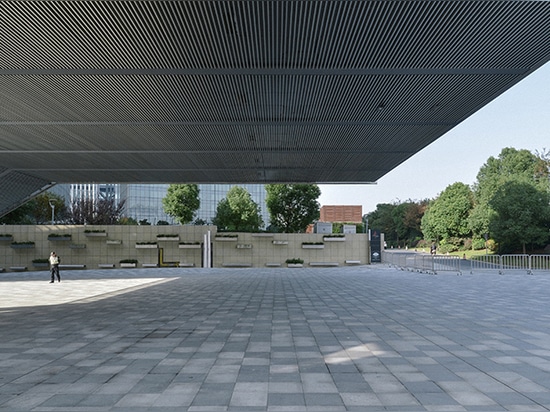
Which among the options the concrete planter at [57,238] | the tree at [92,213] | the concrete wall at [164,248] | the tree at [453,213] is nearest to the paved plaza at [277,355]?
the concrete wall at [164,248]

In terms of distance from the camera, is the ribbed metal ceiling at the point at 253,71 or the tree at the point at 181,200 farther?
the tree at the point at 181,200

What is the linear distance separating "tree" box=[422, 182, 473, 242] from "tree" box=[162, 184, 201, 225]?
3552 cm

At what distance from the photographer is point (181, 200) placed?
5319cm

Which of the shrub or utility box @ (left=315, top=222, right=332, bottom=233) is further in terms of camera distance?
the shrub

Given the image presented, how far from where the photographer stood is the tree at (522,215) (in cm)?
4097

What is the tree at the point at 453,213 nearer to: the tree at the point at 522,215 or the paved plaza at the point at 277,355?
the tree at the point at 522,215

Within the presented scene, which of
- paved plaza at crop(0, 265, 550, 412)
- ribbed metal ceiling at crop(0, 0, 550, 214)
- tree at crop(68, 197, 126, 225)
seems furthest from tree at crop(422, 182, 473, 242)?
paved plaza at crop(0, 265, 550, 412)

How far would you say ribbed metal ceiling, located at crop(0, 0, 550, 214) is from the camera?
9008 millimetres

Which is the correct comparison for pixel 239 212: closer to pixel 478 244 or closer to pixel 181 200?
pixel 181 200

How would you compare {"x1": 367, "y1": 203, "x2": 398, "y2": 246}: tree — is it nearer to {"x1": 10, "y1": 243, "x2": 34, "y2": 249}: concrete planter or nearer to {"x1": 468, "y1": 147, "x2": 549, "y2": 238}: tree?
{"x1": 468, "y1": 147, "x2": 549, "y2": 238}: tree

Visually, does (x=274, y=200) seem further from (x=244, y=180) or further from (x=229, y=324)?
(x=229, y=324)

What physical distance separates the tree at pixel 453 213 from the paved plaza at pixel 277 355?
53230 millimetres

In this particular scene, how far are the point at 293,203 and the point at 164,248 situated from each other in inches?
758

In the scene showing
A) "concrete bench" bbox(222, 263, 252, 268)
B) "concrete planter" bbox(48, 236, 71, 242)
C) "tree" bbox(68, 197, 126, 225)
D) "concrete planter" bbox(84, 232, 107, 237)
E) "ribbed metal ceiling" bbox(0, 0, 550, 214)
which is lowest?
"concrete bench" bbox(222, 263, 252, 268)
